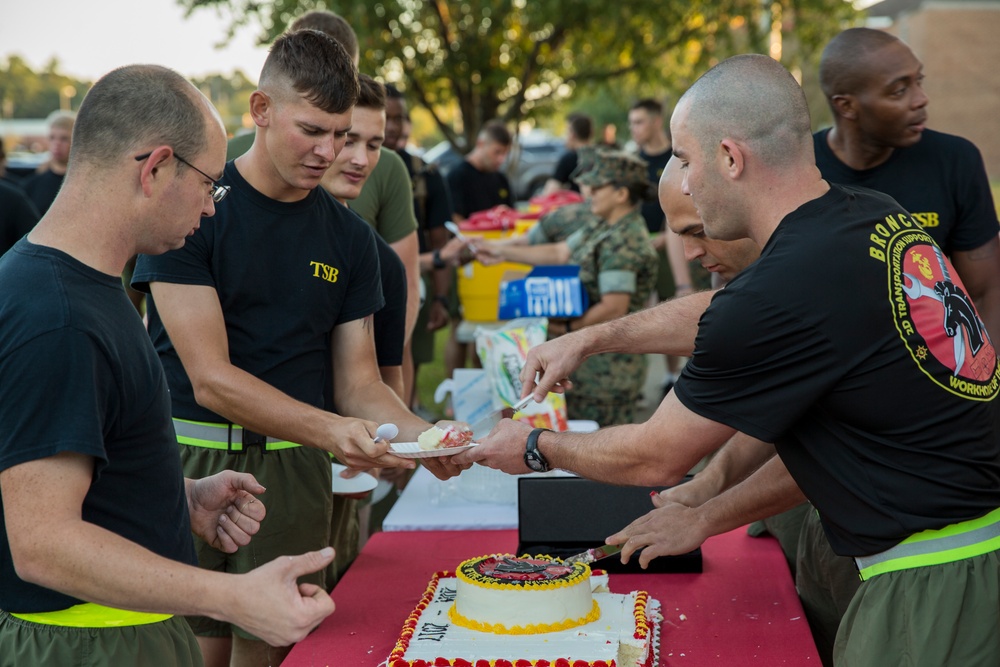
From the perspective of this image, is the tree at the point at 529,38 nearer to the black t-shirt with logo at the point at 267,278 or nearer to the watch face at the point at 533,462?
the black t-shirt with logo at the point at 267,278

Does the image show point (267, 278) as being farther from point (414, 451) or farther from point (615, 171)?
point (615, 171)

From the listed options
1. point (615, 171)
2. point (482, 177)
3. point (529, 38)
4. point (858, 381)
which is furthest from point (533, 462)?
point (529, 38)

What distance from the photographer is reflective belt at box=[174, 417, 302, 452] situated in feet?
9.50

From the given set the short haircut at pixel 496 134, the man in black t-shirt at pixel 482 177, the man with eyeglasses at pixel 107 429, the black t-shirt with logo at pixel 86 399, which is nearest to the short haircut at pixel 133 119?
the man with eyeglasses at pixel 107 429

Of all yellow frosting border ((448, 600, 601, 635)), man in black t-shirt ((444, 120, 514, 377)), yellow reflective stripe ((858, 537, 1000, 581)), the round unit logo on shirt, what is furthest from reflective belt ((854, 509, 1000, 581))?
man in black t-shirt ((444, 120, 514, 377))

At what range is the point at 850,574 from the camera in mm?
2734

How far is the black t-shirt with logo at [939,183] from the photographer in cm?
364

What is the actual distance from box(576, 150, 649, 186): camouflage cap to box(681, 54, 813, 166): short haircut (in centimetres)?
317

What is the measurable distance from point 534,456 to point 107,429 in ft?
3.87

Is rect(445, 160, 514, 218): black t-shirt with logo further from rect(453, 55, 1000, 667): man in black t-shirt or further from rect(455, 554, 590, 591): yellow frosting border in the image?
rect(453, 55, 1000, 667): man in black t-shirt

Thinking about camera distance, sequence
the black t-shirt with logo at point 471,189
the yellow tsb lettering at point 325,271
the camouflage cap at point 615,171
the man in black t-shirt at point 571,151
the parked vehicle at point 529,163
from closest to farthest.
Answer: the yellow tsb lettering at point 325,271, the camouflage cap at point 615,171, the black t-shirt with logo at point 471,189, the man in black t-shirt at point 571,151, the parked vehicle at point 529,163

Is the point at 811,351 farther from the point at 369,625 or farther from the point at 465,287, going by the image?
the point at 465,287

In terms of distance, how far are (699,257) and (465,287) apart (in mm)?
4219

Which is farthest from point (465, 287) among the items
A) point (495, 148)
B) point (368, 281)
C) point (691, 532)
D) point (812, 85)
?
point (812, 85)
